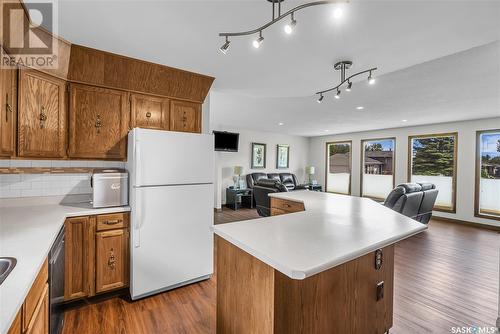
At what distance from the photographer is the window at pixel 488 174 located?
201 inches

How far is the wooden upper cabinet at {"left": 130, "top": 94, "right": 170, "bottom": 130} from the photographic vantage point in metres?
2.66

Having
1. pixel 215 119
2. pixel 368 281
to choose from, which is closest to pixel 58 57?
pixel 368 281

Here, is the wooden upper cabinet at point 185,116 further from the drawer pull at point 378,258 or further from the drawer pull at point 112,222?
the drawer pull at point 378,258

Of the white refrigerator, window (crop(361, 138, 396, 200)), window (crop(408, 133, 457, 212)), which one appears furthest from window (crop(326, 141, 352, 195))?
the white refrigerator

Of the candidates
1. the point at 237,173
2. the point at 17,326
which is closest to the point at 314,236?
the point at 17,326

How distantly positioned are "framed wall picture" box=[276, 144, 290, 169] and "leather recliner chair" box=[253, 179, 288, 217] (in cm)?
332

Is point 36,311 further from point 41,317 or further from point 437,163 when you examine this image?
point 437,163

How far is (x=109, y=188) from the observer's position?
234cm

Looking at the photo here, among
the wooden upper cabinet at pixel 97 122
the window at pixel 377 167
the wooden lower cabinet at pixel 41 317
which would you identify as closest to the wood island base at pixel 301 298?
the wooden lower cabinet at pixel 41 317

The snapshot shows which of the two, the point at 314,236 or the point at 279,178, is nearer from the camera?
the point at 314,236

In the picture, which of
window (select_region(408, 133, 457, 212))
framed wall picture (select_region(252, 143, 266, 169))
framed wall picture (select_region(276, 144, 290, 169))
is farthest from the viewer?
framed wall picture (select_region(276, 144, 290, 169))

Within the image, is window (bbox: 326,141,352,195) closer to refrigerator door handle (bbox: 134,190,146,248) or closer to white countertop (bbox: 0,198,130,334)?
refrigerator door handle (bbox: 134,190,146,248)

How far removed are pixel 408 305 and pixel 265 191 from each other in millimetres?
3042

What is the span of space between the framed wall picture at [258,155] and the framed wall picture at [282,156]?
649 mm
